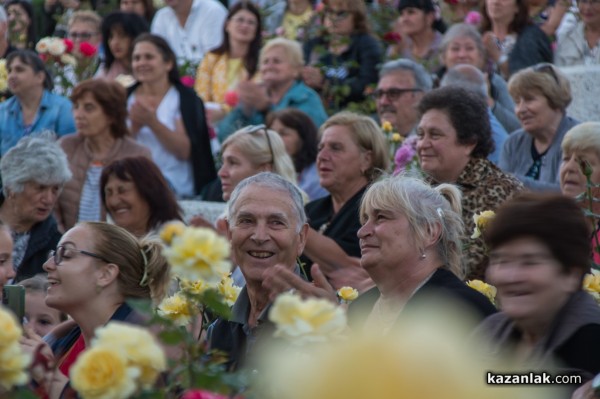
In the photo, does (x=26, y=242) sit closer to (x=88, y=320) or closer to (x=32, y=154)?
(x=32, y=154)

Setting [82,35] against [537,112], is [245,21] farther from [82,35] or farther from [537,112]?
[537,112]

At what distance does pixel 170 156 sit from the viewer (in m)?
9.17

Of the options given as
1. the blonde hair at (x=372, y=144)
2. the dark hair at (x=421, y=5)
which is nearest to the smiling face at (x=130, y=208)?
the blonde hair at (x=372, y=144)

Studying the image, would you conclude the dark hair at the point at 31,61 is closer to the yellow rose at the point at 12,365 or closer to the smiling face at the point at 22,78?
the smiling face at the point at 22,78

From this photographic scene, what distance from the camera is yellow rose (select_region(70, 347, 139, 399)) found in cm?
228

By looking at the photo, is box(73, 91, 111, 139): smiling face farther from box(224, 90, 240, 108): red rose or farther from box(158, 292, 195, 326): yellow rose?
box(158, 292, 195, 326): yellow rose

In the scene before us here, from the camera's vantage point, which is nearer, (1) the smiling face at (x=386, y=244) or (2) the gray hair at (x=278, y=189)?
(1) the smiling face at (x=386, y=244)

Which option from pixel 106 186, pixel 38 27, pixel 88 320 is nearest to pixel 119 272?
pixel 88 320

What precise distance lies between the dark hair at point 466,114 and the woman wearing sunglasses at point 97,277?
2.01 metres

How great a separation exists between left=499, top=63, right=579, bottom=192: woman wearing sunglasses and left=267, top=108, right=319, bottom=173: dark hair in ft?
4.87

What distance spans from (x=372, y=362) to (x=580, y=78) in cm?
737

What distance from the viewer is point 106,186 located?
7148 millimetres

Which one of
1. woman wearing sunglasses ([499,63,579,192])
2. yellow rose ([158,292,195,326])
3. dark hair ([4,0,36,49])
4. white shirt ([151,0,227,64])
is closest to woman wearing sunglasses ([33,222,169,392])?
yellow rose ([158,292,195,326])

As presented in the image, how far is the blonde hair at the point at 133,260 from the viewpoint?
5.04 m
